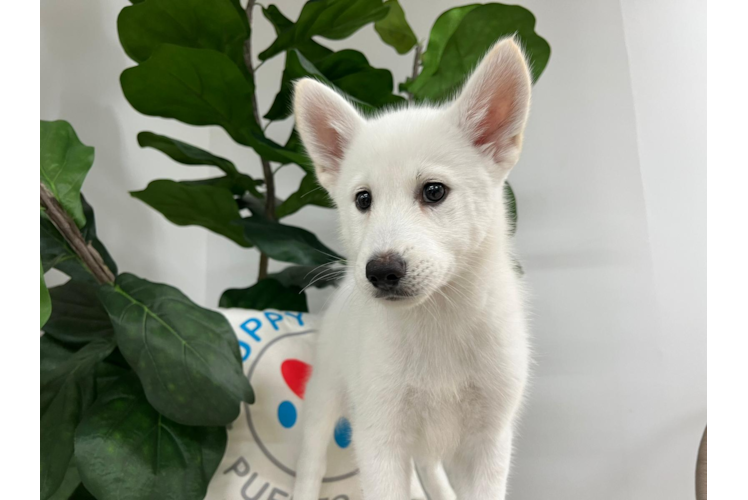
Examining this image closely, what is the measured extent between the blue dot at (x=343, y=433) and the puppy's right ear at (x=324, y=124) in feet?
1.66

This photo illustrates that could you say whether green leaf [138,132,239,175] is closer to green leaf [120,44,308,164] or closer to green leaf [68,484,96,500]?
green leaf [120,44,308,164]

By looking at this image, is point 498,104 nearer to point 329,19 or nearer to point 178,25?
point 329,19

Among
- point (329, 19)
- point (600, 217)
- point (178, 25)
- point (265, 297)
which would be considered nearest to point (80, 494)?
point (265, 297)

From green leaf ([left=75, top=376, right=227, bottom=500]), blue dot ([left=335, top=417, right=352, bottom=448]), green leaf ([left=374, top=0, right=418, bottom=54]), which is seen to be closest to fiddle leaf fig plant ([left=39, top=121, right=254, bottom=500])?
green leaf ([left=75, top=376, right=227, bottom=500])

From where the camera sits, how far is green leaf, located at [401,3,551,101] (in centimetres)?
127

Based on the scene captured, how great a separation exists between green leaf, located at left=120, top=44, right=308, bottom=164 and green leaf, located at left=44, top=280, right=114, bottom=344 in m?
0.40

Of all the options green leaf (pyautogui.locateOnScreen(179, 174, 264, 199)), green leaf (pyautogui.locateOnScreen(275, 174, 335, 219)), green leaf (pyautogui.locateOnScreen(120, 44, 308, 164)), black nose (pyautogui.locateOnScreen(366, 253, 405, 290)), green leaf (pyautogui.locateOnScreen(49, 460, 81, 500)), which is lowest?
green leaf (pyautogui.locateOnScreen(49, 460, 81, 500))

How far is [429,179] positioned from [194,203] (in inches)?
27.6

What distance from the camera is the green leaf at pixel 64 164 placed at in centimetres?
115

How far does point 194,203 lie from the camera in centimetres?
139

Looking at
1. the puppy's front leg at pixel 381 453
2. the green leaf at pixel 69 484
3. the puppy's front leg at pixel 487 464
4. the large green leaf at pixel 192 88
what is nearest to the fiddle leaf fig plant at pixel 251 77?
the large green leaf at pixel 192 88

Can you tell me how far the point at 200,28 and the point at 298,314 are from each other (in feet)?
2.18

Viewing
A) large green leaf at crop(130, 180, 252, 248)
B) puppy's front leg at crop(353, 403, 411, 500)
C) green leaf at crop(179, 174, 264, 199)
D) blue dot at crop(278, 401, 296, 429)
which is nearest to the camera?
puppy's front leg at crop(353, 403, 411, 500)
